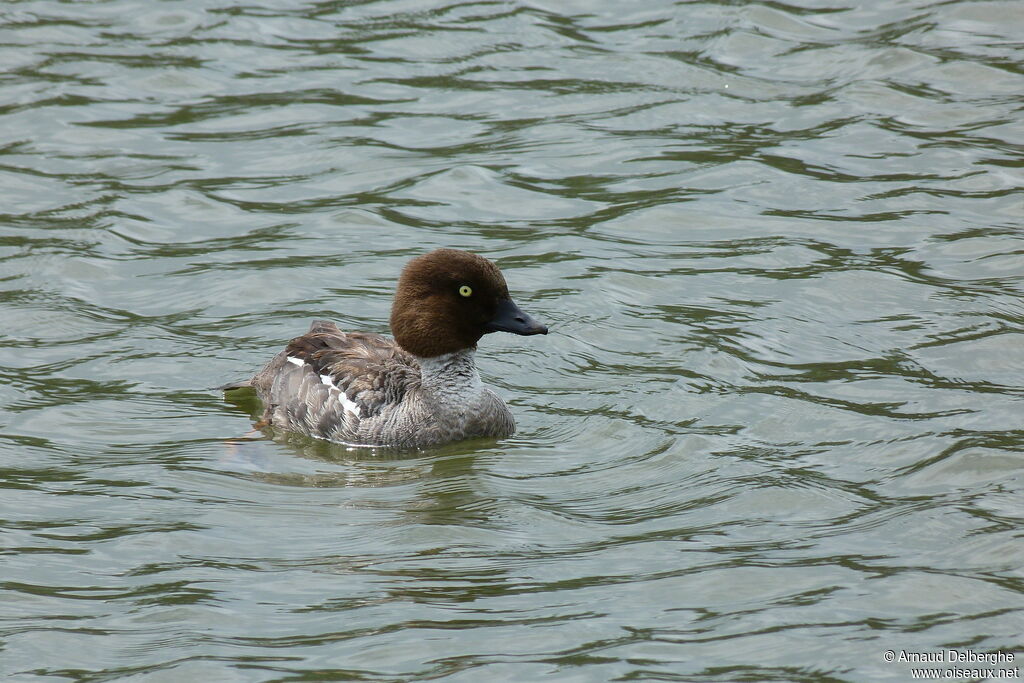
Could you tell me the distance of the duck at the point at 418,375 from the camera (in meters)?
10.1

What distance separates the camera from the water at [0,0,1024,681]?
24.5 feet

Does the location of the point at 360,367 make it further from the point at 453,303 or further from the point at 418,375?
the point at 453,303

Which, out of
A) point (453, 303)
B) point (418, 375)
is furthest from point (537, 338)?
point (453, 303)

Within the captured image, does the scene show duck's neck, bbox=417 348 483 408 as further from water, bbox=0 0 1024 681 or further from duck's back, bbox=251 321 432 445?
water, bbox=0 0 1024 681

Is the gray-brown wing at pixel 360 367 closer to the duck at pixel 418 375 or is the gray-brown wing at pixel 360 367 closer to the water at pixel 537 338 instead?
the duck at pixel 418 375

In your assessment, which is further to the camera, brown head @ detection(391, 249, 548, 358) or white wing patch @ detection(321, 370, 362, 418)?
white wing patch @ detection(321, 370, 362, 418)

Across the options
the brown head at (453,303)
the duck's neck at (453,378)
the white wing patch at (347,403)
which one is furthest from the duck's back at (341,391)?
the brown head at (453,303)

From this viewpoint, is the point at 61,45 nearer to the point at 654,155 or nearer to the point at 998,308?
the point at 654,155

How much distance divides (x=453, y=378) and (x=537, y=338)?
5.10 ft

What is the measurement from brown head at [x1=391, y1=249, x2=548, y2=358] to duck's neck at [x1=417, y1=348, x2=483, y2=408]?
98 mm

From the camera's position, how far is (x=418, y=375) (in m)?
10.6

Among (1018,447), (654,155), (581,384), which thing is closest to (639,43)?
(654,155)

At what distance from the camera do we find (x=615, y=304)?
39.3 feet

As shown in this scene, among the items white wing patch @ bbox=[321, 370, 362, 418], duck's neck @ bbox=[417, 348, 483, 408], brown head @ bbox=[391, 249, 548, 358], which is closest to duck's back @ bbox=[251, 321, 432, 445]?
white wing patch @ bbox=[321, 370, 362, 418]
